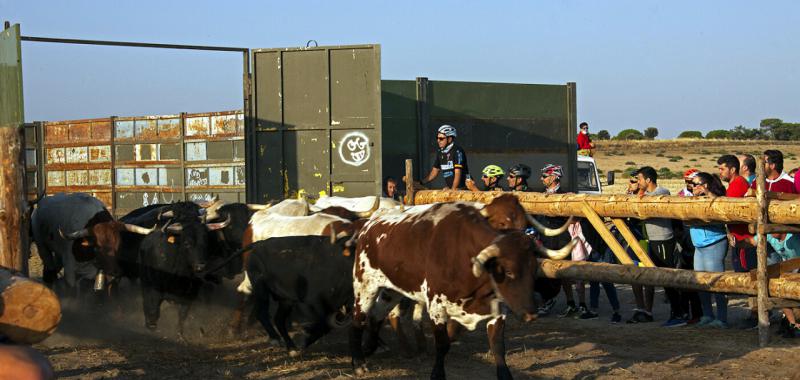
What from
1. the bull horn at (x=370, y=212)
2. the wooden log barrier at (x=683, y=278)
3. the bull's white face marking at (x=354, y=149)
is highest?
the bull's white face marking at (x=354, y=149)

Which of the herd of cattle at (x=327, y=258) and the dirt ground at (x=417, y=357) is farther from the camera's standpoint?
the dirt ground at (x=417, y=357)

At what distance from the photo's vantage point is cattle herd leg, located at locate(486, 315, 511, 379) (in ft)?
23.9

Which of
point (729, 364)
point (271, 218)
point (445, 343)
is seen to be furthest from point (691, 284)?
point (271, 218)

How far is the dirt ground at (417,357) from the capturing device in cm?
839

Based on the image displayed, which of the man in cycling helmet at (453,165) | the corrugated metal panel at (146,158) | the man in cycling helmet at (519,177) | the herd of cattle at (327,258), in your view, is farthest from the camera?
the corrugated metal panel at (146,158)

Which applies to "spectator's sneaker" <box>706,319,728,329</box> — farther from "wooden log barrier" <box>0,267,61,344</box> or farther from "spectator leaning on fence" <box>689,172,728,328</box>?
"wooden log barrier" <box>0,267,61,344</box>

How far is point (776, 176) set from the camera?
10.7m

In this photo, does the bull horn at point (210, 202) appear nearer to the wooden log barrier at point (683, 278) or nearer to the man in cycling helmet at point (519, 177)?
the man in cycling helmet at point (519, 177)

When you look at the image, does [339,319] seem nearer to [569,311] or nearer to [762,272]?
[569,311]

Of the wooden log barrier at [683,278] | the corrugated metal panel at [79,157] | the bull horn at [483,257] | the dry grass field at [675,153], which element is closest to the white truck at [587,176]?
the wooden log barrier at [683,278]

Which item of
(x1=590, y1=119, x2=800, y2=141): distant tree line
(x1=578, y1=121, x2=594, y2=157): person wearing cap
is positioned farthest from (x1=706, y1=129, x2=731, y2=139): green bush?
(x1=578, y1=121, x2=594, y2=157): person wearing cap

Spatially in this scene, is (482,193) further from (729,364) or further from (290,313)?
(729,364)

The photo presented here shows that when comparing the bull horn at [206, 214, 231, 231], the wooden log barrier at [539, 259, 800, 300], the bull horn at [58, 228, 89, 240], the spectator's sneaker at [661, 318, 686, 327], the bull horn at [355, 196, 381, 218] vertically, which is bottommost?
the spectator's sneaker at [661, 318, 686, 327]

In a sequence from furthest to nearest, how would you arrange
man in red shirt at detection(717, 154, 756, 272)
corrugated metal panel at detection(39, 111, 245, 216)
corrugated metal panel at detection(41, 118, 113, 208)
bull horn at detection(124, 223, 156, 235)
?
corrugated metal panel at detection(41, 118, 113, 208) < corrugated metal panel at detection(39, 111, 245, 216) < bull horn at detection(124, 223, 156, 235) < man in red shirt at detection(717, 154, 756, 272)
